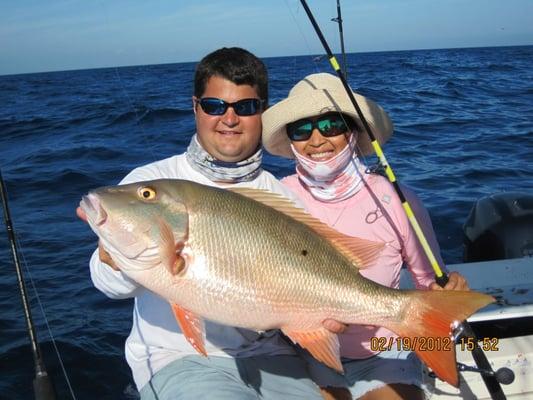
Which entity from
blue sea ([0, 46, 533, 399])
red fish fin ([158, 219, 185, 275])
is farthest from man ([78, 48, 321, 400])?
blue sea ([0, 46, 533, 399])

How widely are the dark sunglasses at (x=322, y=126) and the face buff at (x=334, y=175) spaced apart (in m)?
0.10

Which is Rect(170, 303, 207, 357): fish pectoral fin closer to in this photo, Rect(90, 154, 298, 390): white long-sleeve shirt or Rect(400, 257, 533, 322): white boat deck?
Rect(90, 154, 298, 390): white long-sleeve shirt

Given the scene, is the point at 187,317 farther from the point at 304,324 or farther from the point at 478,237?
the point at 478,237

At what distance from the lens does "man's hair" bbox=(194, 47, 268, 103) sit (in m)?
3.13

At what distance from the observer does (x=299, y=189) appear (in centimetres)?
349

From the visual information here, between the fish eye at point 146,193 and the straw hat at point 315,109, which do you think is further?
the straw hat at point 315,109

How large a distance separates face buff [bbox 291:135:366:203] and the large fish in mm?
836

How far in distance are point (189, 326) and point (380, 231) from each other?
4.69 feet

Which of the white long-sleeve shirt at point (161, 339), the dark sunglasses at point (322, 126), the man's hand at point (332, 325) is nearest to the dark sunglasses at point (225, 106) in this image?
the dark sunglasses at point (322, 126)

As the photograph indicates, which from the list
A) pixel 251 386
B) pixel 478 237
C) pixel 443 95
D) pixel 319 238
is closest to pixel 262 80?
pixel 319 238

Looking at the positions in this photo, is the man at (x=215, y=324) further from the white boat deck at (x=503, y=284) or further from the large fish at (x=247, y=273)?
the white boat deck at (x=503, y=284)

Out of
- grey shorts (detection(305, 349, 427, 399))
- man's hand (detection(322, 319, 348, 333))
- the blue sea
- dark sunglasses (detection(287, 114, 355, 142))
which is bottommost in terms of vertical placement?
the blue sea

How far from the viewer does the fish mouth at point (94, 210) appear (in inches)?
88.4

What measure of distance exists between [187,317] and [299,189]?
1399 mm
